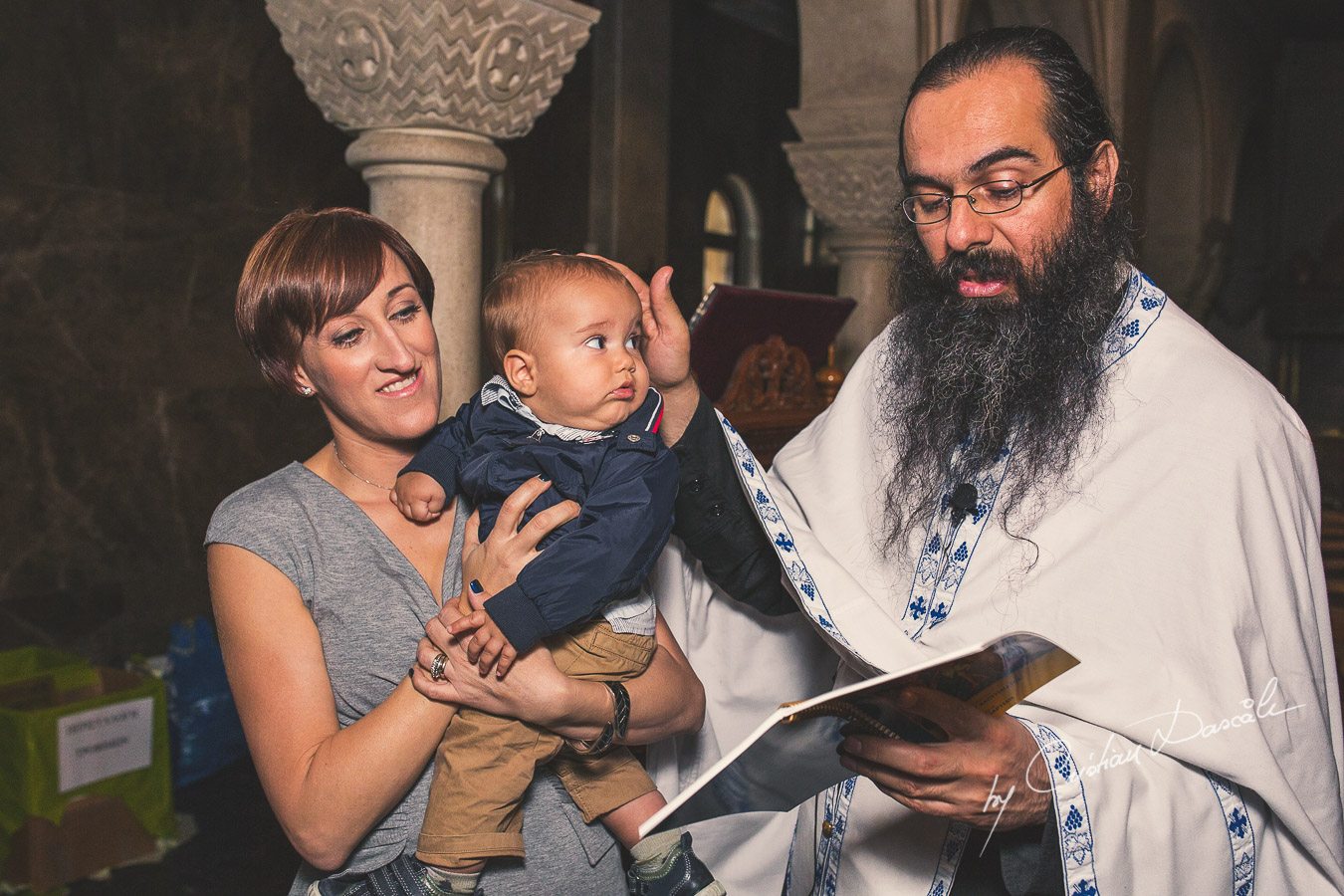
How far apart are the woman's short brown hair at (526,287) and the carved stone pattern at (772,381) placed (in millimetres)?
1721

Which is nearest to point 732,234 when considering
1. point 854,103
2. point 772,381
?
point 854,103

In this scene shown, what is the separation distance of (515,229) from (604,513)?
6593 millimetres

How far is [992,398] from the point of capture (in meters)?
2.00

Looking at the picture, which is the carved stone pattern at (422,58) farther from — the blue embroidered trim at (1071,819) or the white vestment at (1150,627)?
the blue embroidered trim at (1071,819)

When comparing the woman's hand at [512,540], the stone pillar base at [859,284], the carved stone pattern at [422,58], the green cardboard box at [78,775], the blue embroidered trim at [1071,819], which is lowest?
the green cardboard box at [78,775]

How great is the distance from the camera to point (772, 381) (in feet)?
12.3

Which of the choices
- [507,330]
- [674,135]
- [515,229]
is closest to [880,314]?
[515,229]

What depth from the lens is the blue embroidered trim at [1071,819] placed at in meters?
1.57

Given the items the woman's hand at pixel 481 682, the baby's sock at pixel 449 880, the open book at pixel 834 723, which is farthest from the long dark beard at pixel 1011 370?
the baby's sock at pixel 449 880

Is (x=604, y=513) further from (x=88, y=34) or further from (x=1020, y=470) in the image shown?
(x=88, y=34)

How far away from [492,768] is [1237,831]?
1199mm

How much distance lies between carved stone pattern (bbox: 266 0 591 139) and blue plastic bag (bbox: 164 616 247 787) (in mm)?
2780

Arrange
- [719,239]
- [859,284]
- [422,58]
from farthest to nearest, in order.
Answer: [719,239], [859,284], [422,58]

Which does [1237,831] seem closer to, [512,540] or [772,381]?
[512,540]
